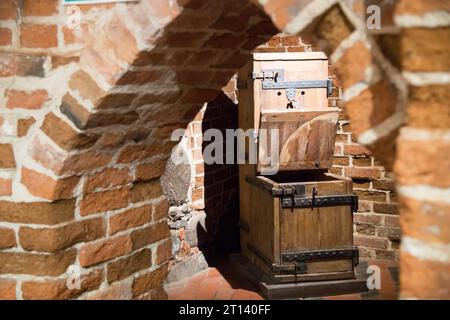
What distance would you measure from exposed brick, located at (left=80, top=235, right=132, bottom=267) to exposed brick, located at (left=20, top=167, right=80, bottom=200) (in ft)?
0.90

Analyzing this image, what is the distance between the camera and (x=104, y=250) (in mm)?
2279

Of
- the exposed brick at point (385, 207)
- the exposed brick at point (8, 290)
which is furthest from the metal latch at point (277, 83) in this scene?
the exposed brick at point (8, 290)

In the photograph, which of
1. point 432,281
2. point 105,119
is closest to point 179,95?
point 105,119

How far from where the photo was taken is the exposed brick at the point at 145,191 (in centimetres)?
243

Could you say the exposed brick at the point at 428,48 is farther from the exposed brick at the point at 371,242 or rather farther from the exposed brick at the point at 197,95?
the exposed brick at the point at 371,242

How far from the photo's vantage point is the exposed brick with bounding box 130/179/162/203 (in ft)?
7.97

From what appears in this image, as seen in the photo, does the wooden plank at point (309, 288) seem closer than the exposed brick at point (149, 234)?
No

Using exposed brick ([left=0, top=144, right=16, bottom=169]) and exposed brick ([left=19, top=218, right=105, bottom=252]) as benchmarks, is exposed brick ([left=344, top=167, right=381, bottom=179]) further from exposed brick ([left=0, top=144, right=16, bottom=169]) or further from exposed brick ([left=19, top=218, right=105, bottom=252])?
exposed brick ([left=0, top=144, right=16, bottom=169])

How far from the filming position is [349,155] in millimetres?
4945

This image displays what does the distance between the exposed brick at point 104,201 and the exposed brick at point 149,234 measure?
167 mm

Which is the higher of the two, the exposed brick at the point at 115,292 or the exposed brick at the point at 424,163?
the exposed brick at the point at 424,163

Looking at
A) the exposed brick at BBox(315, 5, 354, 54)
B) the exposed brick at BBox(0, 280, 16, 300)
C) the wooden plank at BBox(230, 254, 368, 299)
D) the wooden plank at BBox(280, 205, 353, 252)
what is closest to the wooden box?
the wooden plank at BBox(280, 205, 353, 252)

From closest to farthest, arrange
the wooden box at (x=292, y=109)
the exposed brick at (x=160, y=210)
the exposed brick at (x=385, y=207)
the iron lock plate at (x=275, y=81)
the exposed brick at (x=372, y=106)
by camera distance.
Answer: the exposed brick at (x=372, y=106), the exposed brick at (x=160, y=210), the wooden box at (x=292, y=109), the iron lock plate at (x=275, y=81), the exposed brick at (x=385, y=207)

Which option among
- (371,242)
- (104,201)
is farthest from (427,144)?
(371,242)
